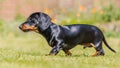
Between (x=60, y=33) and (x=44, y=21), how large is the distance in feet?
1.21

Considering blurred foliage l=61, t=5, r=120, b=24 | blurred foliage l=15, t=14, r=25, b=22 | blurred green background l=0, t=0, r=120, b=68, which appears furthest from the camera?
blurred foliage l=61, t=5, r=120, b=24

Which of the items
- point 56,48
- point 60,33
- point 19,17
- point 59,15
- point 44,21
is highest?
point 44,21

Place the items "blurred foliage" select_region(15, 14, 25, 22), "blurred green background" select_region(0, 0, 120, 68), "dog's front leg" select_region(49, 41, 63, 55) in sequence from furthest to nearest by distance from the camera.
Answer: "blurred foliage" select_region(15, 14, 25, 22) → "blurred green background" select_region(0, 0, 120, 68) → "dog's front leg" select_region(49, 41, 63, 55)

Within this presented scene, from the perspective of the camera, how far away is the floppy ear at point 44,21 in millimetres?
9469

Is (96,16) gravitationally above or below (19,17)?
below

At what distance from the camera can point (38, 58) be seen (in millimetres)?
8742

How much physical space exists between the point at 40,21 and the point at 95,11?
27.6 feet

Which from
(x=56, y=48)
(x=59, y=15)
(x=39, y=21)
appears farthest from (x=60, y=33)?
(x=59, y=15)

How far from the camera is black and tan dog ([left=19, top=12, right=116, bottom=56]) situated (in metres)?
9.45

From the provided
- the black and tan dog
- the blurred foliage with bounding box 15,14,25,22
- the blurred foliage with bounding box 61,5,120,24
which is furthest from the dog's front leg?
the blurred foliage with bounding box 15,14,25,22

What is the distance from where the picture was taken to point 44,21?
31.1ft

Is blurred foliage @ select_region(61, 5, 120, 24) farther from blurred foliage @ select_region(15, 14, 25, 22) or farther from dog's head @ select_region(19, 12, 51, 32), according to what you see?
dog's head @ select_region(19, 12, 51, 32)

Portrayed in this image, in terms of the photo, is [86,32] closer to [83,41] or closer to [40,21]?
[83,41]

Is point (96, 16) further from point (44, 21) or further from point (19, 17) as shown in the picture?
point (44, 21)
